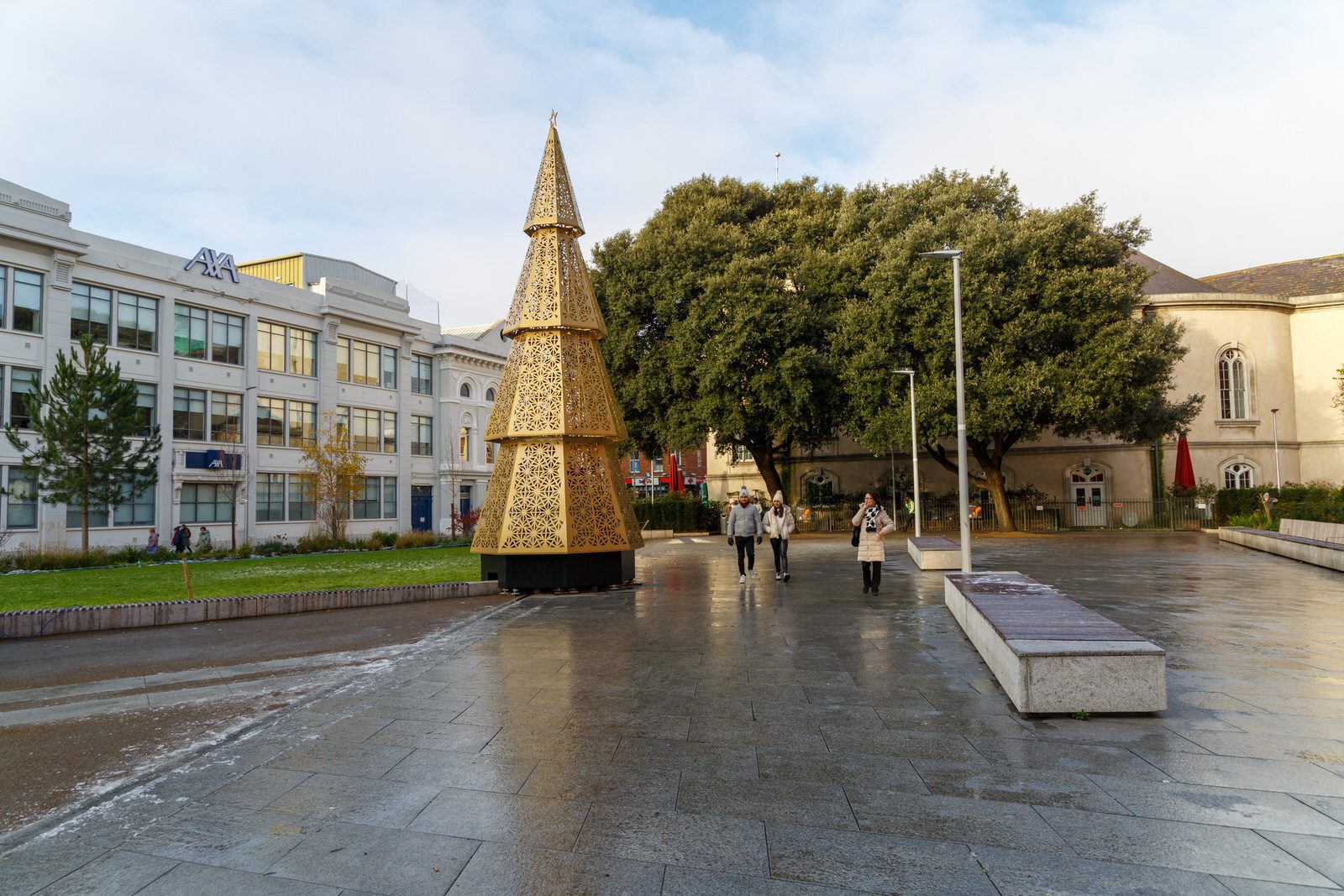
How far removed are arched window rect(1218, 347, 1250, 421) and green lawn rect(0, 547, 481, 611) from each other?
38982 mm

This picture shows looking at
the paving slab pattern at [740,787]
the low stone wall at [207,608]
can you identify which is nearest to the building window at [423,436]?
the low stone wall at [207,608]

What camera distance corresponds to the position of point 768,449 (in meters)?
36.6

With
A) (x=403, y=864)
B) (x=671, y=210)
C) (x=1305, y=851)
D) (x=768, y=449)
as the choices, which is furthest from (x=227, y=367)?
(x=1305, y=851)

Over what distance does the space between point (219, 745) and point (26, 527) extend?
32926mm

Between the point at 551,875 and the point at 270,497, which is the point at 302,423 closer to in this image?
the point at 270,497

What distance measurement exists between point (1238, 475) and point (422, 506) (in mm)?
46542

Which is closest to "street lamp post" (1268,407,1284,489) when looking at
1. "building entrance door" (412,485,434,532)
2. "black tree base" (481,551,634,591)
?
"black tree base" (481,551,634,591)

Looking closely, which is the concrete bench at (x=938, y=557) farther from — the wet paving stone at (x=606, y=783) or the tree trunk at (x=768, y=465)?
the tree trunk at (x=768, y=465)

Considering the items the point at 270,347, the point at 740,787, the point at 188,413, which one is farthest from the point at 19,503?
the point at 740,787

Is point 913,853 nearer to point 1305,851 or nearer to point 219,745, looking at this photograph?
point 1305,851

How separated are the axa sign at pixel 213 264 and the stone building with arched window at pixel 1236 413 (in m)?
27.3

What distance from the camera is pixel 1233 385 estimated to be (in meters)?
41.1

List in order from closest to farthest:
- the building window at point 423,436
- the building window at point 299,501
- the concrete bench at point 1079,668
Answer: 1. the concrete bench at point 1079,668
2. the building window at point 299,501
3. the building window at point 423,436

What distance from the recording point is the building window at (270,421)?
41.0 meters
